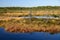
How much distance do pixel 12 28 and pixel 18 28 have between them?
0.79m

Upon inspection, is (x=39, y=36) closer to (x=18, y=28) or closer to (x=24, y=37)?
(x=24, y=37)

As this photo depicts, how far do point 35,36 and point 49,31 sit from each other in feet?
6.96

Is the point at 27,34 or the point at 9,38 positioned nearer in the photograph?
the point at 9,38

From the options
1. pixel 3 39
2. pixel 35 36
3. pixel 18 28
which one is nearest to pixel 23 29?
pixel 18 28

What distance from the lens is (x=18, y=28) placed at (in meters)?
23.3

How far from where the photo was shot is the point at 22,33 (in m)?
22.1

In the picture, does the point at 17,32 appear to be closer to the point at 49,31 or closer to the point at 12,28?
the point at 12,28

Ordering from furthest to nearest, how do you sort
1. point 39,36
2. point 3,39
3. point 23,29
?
point 23,29 → point 39,36 → point 3,39

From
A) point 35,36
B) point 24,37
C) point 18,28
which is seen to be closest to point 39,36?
point 35,36

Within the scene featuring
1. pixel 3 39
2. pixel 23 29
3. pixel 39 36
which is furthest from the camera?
pixel 23 29

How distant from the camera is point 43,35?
2175cm

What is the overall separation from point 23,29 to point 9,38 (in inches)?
120

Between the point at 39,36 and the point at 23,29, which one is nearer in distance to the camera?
the point at 39,36

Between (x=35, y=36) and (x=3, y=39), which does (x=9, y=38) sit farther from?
(x=35, y=36)
